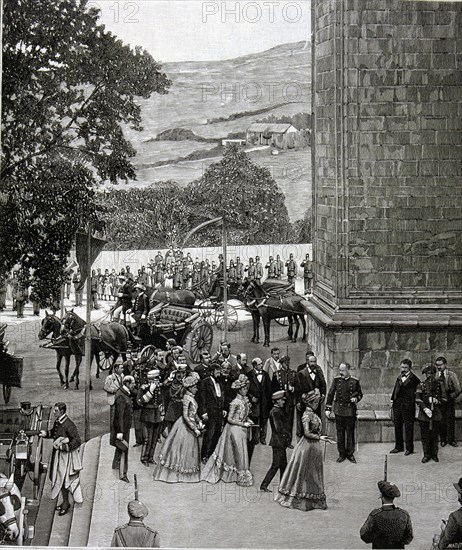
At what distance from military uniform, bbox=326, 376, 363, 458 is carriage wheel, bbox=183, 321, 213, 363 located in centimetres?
125

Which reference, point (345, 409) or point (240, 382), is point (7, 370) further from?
point (345, 409)

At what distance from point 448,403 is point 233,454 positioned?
2.06 metres

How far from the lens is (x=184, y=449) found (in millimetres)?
9656

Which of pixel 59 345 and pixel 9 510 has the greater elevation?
pixel 59 345

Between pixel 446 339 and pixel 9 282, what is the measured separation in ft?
13.7

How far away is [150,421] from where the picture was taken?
32.2 feet

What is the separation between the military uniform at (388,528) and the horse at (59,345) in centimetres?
313

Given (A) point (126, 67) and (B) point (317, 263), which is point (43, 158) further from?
(B) point (317, 263)

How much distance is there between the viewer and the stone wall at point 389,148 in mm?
9844

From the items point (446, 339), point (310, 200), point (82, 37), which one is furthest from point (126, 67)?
point (446, 339)

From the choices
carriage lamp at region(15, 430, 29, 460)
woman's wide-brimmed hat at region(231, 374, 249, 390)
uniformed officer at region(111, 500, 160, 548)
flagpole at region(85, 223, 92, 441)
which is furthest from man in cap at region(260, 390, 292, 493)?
carriage lamp at region(15, 430, 29, 460)

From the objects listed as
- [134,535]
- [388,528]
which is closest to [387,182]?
[388,528]

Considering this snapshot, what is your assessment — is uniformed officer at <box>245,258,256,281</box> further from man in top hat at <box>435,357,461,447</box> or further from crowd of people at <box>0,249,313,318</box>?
man in top hat at <box>435,357,461,447</box>

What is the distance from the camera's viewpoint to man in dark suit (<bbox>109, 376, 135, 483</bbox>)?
9664 mm
